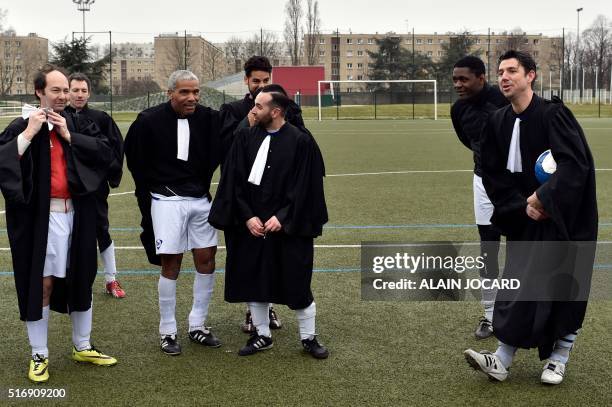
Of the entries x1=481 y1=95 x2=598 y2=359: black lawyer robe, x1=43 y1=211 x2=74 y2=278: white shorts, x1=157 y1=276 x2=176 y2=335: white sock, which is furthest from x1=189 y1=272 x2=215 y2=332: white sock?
x1=481 y1=95 x2=598 y2=359: black lawyer robe

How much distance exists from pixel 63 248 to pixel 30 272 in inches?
10.2

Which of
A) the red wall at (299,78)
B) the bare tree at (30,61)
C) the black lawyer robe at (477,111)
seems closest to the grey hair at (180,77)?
the black lawyer robe at (477,111)

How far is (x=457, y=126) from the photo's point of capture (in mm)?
6211

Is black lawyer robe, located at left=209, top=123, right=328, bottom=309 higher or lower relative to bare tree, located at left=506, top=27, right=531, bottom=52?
lower

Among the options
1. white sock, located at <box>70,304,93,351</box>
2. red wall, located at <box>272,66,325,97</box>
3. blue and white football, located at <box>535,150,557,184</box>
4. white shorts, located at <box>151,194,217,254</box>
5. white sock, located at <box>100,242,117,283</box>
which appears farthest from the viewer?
red wall, located at <box>272,66,325,97</box>

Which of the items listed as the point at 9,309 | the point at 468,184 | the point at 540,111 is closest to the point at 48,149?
the point at 9,309

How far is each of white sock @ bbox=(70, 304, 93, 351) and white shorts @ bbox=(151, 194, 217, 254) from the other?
72 cm

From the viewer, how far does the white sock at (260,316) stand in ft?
18.2

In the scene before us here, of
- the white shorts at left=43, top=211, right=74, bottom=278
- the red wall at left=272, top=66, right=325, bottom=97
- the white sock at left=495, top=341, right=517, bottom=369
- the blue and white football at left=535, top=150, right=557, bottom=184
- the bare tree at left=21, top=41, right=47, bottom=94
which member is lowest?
the white sock at left=495, top=341, right=517, bottom=369

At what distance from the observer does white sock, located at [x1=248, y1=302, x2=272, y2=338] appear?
5543 mm

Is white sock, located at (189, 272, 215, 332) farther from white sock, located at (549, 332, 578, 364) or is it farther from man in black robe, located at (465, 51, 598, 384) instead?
white sock, located at (549, 332, 578, 364)

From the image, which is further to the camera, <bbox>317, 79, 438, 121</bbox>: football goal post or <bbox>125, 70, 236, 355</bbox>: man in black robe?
<bbox>317, 79, 438, 121</bbox>: football goal post

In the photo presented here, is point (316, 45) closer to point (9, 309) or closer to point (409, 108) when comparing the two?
point (409, 108)

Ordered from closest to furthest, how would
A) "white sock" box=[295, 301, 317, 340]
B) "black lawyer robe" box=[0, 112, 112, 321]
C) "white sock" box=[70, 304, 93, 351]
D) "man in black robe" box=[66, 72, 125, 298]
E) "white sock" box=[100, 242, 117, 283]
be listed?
"black lawyer robe" box=[0, 112, 112, 321], "white sock" box=[70, 304, 93, 351], "white sock" box=[295, 301, 317, 340], "man in black robe" box=[66, 72, 125, 298], "white sock" box=[100, 242, 117, 283]
